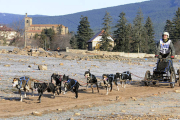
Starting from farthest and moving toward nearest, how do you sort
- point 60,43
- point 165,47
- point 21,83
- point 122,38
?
point 60,43, point 122,38, point 165,47, point 21,83

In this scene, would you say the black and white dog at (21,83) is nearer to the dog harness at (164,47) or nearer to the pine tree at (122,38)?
the dog harness at (164,47)

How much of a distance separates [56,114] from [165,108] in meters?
4.35

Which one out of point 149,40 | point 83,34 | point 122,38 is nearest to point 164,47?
point 122,38

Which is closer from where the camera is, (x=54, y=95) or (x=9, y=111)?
(x=9, y=111)

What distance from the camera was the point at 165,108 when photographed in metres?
11.9

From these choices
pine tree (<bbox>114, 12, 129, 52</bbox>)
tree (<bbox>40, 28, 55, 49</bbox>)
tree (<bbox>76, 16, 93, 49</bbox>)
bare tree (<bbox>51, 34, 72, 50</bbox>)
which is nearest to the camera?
pine tree (<bbox>114, 12, 129, 52</bbox>)

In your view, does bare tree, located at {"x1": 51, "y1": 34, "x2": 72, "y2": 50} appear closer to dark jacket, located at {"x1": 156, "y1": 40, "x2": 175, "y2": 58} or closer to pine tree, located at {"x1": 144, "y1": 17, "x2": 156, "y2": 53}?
pine tree, located at {"x1": 144, "y1": 17, "x2": 156, "y2": 53}

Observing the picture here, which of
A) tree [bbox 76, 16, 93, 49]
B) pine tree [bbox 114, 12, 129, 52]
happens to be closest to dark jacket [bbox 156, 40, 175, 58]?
pine tree [bbox 114, 12, 129, 52]

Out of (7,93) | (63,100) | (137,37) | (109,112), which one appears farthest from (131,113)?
(137,37)

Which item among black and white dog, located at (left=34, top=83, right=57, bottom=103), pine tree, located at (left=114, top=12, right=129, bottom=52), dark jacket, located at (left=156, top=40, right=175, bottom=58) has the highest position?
pine tree, located at (left=114, top=12, right=129, bottom=52)

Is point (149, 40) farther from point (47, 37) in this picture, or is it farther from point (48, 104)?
point (48, 104)

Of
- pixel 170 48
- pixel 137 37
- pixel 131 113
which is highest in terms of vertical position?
pixel 137 37

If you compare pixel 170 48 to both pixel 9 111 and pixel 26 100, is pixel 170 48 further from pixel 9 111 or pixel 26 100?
pixel 9 111

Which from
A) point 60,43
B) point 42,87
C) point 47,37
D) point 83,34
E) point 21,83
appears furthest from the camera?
point 47,37
